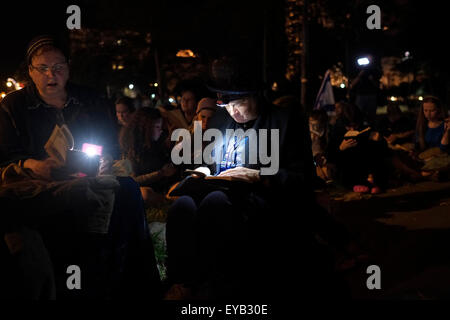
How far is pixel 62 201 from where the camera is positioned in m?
3.28

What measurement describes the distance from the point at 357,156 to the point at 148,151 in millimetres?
4167

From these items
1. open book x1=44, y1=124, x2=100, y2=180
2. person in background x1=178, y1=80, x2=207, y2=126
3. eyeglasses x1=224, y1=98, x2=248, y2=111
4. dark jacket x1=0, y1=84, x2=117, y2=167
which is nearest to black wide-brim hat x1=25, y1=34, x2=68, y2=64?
dark jacket x1=0, y1=84, x2=117, y2=167

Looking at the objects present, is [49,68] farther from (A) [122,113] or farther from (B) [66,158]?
(A) [122,113]

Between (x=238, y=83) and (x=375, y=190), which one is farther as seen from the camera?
(x=375, y=190)

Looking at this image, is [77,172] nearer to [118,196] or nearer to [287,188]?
[118,196]

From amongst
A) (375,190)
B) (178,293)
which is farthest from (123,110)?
(178,293)

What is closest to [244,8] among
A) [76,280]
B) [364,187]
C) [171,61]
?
[364,187]

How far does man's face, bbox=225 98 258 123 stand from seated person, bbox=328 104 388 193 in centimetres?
501

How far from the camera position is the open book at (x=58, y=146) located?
3535mm

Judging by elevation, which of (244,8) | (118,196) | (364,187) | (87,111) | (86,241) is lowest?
(364,187)

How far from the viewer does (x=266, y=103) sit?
4.02 metres

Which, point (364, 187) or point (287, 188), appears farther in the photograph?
point (364, 187)
